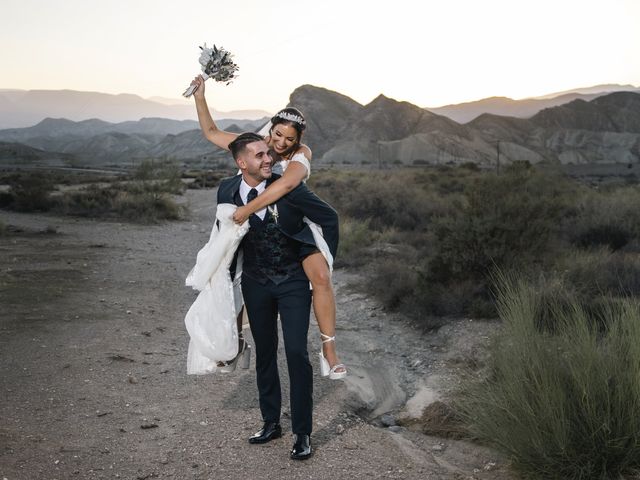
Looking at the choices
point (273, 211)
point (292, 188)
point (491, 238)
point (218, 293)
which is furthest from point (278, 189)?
point (491, 238)

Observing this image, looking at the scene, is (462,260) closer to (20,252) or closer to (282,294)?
(282,294)

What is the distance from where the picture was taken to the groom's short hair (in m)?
4.10

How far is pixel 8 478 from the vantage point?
158 inches

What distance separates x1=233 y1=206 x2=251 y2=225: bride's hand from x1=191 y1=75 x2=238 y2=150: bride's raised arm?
63 centimetres

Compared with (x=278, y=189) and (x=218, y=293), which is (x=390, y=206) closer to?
(x=218, y=293)

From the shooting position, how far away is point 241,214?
13.3 ft

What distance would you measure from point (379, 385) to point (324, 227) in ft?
10.2

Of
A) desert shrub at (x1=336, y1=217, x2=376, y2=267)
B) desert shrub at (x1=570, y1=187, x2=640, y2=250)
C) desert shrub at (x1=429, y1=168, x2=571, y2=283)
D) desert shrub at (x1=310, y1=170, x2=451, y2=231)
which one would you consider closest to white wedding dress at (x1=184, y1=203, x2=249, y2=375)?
desert shrub at (x1=429, y1=168, x2=571, y2=283)

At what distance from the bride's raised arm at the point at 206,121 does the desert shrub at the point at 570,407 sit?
2.40m

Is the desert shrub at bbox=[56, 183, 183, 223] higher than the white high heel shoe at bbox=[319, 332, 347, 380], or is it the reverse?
the white high heel shoe at bbox=[319, 332, 347, 380]

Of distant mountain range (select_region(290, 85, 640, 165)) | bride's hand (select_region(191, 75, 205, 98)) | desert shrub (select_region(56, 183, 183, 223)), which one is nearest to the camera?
bride's hand (select_region(191, 75, 205, 98))

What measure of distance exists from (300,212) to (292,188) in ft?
0.68

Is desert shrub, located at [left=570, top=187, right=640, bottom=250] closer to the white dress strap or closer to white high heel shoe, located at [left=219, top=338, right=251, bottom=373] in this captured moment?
white high heel shoe, located at [left=219, top=338, right=251, bottom=373]

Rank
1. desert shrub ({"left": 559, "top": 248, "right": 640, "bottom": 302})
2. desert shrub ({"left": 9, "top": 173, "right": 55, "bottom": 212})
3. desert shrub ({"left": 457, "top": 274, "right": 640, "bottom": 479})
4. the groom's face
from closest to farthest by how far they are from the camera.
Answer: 1. desert shrub ({"left": 457, "top": 274, "right": 640, "bottom": 479})
2. the groom's face
3. desert shrub ({"left": 559, "top": 248, "right": 640, "bottom": 302})
4. desert shrub ({"left": 9, "top": 173, "right": 55, "bottom": 212})
